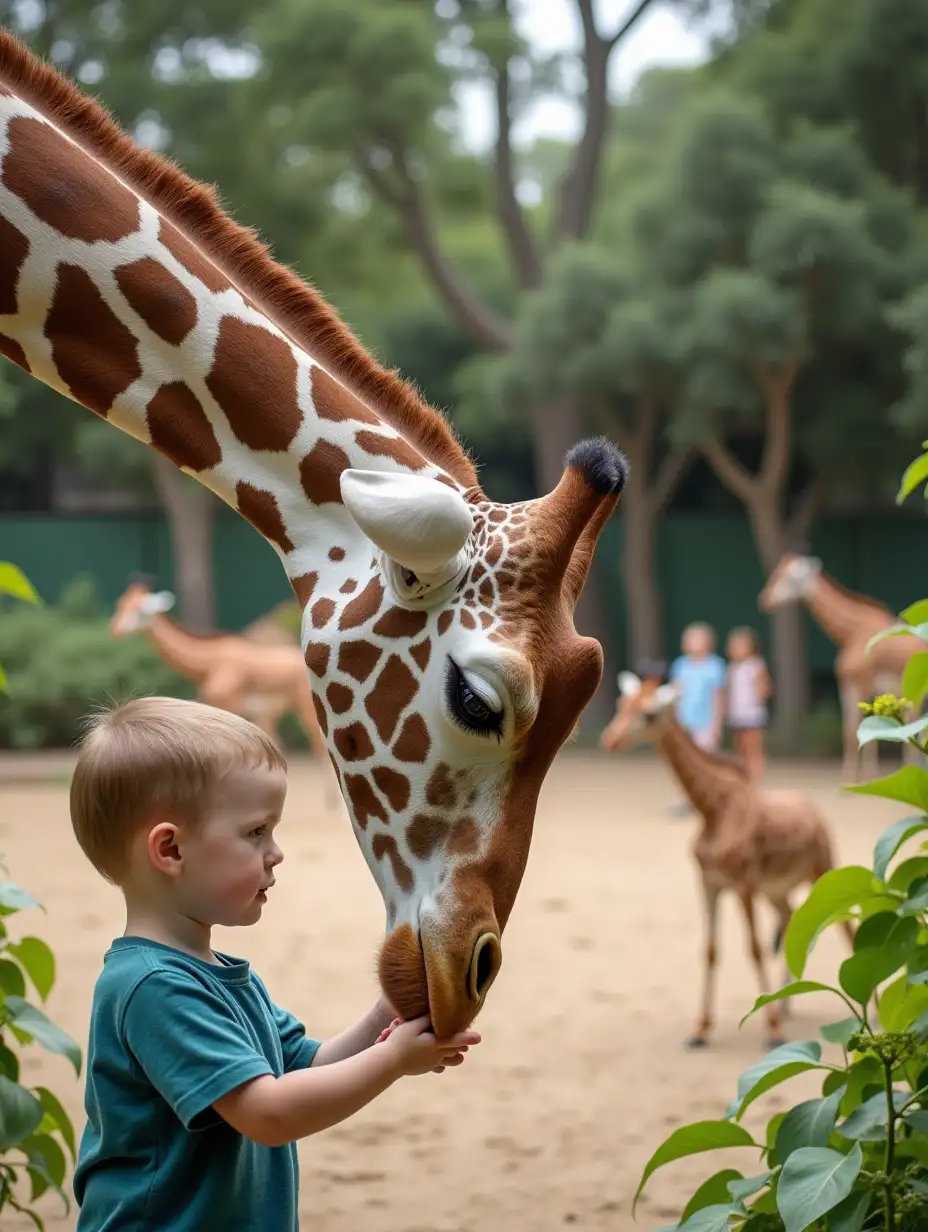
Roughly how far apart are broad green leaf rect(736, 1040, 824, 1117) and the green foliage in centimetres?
1449

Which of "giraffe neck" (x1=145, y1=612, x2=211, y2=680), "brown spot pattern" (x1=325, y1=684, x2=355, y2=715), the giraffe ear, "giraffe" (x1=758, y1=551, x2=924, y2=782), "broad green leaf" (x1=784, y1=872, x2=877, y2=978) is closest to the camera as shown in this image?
the giraffe ear

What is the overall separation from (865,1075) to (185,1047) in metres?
1.07

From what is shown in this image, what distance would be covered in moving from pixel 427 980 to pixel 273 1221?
0.36 metres

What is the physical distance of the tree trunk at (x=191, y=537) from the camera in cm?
1986

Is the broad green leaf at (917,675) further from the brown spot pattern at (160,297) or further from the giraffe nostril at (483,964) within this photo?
the brown spot pattern at (160,297)

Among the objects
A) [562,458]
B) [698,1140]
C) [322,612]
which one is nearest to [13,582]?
[322,612]

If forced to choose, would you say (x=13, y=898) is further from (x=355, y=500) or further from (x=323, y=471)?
(x=355, y=500)

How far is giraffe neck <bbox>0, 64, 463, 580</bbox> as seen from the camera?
229 cm

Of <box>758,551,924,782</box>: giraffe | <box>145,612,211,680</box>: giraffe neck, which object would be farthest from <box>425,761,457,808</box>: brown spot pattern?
<box>758,551,924,782</box>: giraffe

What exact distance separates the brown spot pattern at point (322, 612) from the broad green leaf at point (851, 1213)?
1062 mm

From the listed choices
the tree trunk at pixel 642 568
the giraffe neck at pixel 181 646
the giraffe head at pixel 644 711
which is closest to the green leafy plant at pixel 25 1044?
the giraffe head at pixel 644 711

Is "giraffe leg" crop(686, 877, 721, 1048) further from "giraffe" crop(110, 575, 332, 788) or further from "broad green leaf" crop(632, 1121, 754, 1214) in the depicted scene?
"giraffe" crop(110, 575, 332, 788)

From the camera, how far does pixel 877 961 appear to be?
2145 mm

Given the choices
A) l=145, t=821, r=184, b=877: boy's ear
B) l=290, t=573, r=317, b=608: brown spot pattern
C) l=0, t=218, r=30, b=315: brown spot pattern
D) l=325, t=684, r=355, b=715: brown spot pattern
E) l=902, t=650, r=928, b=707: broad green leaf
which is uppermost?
l=0, t=218, r=30, b=315: brown spot pattern
